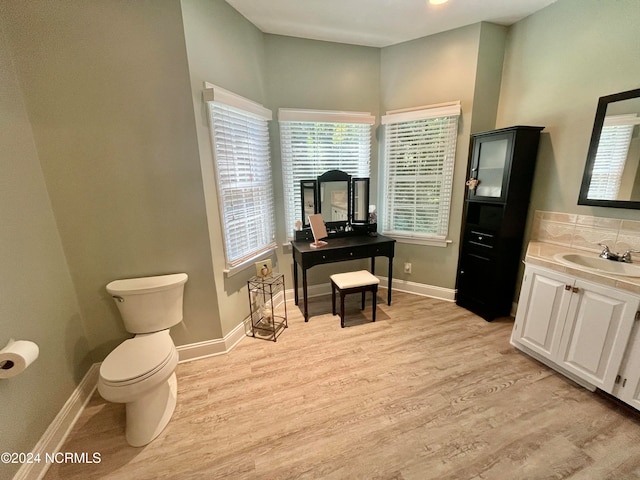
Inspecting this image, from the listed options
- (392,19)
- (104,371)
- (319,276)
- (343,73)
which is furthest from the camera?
(319,276)

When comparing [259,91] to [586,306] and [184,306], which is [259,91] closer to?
[184,306]

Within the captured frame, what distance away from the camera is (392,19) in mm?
2256

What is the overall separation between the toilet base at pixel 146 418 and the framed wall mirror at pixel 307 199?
73.7 inches

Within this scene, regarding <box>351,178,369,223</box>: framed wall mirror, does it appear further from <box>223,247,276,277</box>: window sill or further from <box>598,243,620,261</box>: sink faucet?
<box>598,243,620,261</box>: sink faucet

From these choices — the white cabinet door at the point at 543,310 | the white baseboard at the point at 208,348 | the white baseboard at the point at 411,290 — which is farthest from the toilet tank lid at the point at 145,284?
the white cabinet door at the point at 543,310

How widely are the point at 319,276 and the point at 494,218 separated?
1968 millimetres

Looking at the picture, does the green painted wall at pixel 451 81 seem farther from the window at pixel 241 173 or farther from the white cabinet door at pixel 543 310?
the window at pixel 241 173

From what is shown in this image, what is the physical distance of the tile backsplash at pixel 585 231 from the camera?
1799 mm

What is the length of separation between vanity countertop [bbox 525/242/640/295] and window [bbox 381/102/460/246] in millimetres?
867

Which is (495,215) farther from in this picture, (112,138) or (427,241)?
(112,138)

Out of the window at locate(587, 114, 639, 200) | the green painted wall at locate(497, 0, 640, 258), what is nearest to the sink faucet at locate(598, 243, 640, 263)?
the green painted wall at locate(497, 0, 640, 258)

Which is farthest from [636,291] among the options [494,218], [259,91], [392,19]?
[259,91]

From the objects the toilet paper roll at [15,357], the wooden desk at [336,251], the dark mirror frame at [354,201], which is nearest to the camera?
the toilet paper roll at [15,357]

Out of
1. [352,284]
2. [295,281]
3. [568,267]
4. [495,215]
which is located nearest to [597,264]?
[568,267]
